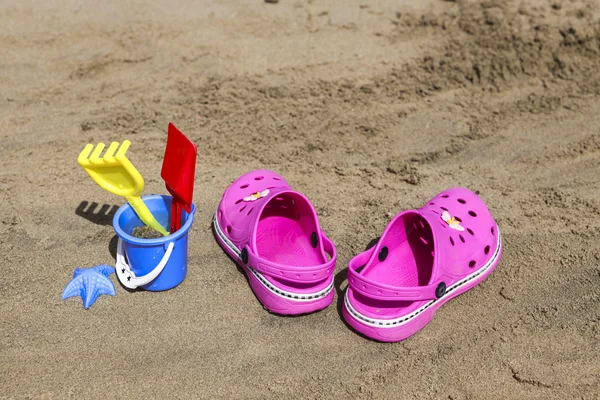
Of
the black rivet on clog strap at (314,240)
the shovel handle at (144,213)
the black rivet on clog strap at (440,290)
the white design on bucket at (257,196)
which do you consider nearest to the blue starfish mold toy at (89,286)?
the shovel handle at (144,213)

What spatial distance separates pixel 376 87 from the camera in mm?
2697

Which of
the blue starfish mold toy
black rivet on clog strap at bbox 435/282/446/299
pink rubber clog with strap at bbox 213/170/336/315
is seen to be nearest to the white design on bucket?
pink rubber clog with strap at bbox 213/170/336/315

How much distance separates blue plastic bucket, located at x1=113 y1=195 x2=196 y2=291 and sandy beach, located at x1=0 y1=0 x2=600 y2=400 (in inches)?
2.4

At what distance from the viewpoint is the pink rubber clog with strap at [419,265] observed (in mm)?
1685

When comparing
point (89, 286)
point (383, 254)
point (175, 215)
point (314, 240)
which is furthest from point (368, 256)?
point (89, 286)

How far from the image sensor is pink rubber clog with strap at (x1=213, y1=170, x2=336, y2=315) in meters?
1.73

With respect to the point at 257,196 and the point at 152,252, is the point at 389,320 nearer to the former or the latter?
the point at 257,196

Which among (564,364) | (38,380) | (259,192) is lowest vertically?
(38,380)

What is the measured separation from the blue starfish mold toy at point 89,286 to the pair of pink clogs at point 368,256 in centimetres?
36

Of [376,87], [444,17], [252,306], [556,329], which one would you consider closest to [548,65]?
[444,17]

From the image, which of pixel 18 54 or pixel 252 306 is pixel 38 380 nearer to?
pixel 252 306

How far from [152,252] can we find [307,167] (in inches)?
30.3

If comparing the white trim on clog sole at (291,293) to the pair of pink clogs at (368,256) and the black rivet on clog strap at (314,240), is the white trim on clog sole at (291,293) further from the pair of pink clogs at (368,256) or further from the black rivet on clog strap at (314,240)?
the black rivet on clog strap at (314,240)

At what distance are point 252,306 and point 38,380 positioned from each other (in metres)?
0.59
